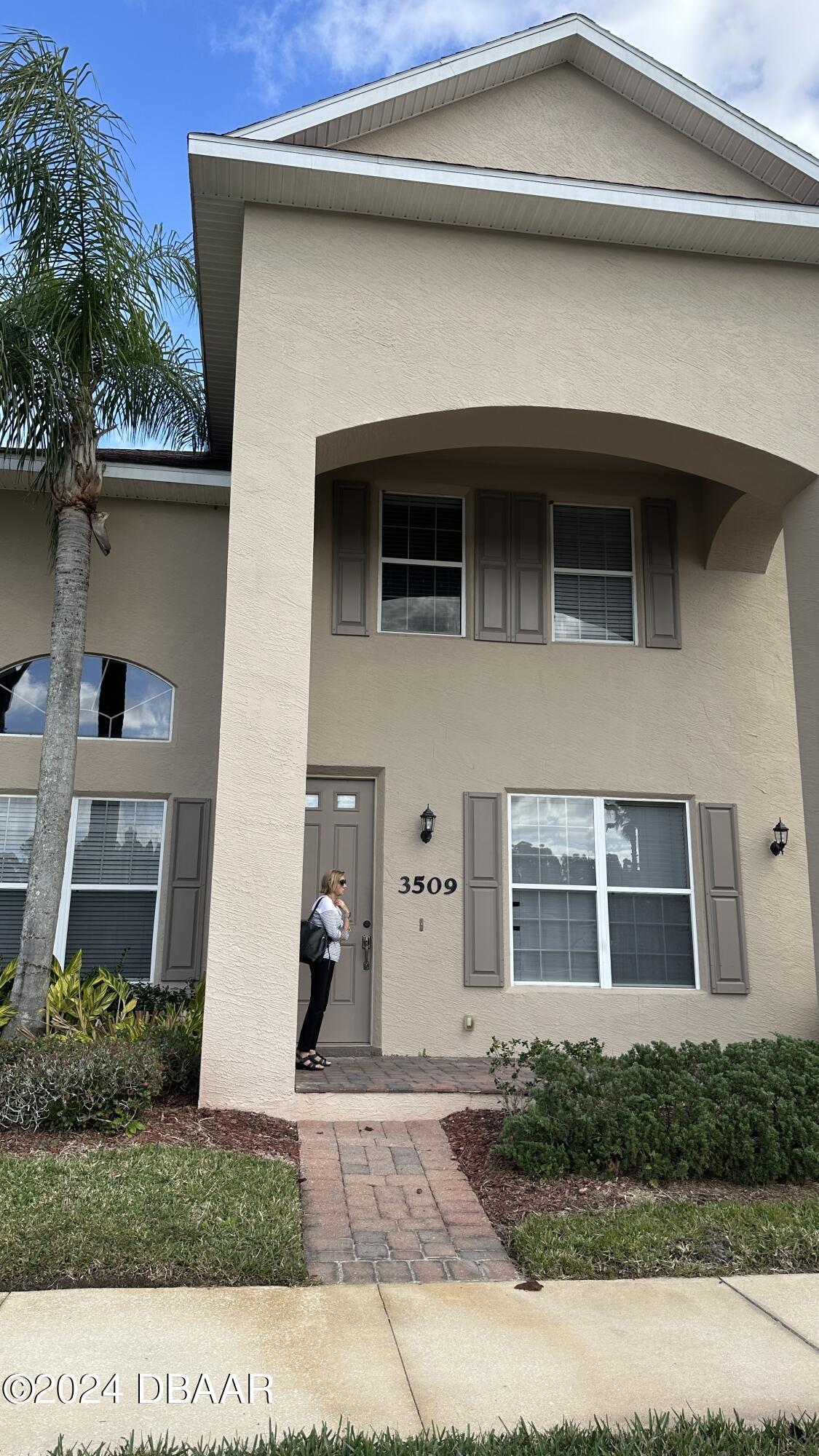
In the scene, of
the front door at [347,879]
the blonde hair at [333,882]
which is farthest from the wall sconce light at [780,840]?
the blonde hair at [333,882]

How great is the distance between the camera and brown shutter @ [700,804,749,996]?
31.7 feet

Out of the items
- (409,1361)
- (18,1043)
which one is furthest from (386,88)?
(409,1361)

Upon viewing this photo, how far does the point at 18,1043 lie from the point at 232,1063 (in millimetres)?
1443

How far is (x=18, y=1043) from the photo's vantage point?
271 inches

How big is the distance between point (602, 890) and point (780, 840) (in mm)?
1853

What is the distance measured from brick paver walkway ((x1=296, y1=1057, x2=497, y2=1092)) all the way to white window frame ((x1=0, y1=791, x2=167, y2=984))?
215cm

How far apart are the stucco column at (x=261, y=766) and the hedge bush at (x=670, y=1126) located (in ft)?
6.06

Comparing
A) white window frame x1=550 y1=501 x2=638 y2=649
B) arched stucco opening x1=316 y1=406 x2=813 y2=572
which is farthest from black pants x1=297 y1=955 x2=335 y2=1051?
arched stucco opening x1=316 y1=406 x2=813 y2=572

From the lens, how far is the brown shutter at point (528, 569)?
1019 centimetres

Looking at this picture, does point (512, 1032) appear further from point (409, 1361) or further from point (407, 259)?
point (407, 259)

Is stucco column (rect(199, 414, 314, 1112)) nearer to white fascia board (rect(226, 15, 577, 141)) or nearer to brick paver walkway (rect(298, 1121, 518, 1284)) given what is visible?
brick paver walkway (rect(298, 1121, 518, 1284))

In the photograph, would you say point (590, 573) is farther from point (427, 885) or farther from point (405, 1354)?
point (405, 1354)

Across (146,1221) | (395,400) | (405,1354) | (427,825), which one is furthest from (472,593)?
(405,1354)

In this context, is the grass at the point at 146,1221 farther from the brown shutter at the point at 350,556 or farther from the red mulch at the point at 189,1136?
the brown shutter at the point at 350,556
